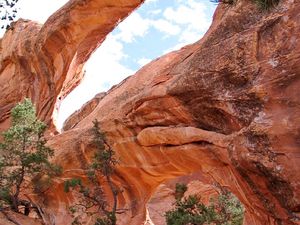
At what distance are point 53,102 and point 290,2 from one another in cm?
1810

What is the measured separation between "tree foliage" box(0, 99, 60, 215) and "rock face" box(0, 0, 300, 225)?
43.1 inches

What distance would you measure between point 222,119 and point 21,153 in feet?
29.8

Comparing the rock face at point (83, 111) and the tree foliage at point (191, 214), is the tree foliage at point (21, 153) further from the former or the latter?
the rock face at point (83, 111)

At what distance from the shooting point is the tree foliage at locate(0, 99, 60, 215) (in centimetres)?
1764

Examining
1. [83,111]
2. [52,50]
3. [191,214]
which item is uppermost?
[83,111]

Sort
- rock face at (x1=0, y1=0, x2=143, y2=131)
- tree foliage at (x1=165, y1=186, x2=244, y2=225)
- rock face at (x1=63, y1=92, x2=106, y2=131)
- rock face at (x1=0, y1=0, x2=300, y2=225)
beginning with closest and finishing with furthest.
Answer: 1. rock face at (x1=0, y1=0, x2=300, y2=225)
2. tree foliage at (x1=165, y1=186, x2=244, y2=225)
3. rock face at (x1=0, y1=0, x2=143, y2=131)
4. rock face at (x1=63, y1=92, x2=106, y2=131)

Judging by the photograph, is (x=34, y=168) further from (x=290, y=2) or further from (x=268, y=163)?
(x=290, y=2)

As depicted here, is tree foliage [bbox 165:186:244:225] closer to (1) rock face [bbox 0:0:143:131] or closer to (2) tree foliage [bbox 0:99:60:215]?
(2) tree foliage [bbox 0:99:60:215]

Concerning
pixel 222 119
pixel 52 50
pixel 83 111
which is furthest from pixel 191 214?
pixel 83 111

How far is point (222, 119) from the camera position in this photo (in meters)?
12.6

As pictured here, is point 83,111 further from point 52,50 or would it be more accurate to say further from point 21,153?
point 21,153

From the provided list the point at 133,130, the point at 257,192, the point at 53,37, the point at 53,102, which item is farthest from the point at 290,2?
the point at 53,102

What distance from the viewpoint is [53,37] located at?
23.5m

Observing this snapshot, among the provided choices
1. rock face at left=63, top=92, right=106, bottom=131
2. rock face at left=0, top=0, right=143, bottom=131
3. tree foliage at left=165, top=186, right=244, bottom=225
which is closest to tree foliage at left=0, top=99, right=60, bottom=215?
rock face at left=0, top=0, right=143, bottom=131
